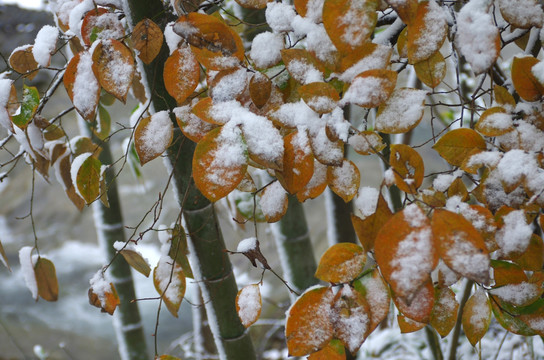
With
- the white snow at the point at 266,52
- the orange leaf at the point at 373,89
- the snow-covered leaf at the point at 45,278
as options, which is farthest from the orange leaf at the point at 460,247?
the snow-covered leaf at the point at 45,278

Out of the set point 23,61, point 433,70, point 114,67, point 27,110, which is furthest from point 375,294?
point 23,61

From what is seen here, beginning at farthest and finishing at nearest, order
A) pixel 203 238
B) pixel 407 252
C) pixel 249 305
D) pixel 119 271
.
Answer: pixel 119 271 < pixel 203 238 < pixel 249 305 < pixel 407 252

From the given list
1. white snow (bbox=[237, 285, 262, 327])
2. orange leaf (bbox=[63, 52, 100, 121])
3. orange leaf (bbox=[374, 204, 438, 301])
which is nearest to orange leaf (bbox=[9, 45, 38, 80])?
orange leaf (bbox=[63, 52, 100, 121])

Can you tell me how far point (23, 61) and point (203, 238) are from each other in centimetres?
36

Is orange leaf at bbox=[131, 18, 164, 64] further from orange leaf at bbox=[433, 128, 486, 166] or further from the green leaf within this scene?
orange leaf at bbox=[433, 128, 486, 166]

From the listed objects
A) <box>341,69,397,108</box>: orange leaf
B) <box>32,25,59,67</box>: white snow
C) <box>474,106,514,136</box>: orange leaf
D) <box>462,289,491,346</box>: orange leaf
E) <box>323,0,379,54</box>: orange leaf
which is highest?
<box>32,25,59,67</box>: white snow

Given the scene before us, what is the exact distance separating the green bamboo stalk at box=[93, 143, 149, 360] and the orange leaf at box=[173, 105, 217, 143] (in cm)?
54

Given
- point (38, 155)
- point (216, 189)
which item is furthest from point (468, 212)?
point (38, 155)

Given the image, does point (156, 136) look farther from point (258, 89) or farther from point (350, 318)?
point (350, 318)

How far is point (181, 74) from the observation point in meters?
0.43

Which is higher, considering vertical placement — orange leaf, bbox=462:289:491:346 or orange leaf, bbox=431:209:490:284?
orange leaf, bbox=431:209:490:284

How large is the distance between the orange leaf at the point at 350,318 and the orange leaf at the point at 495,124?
20 centimetres

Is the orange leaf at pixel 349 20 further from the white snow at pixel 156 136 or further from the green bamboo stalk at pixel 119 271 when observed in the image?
the green bamboo stalk at pixel 119 271

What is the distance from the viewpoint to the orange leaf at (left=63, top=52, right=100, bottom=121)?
16.6 inches
